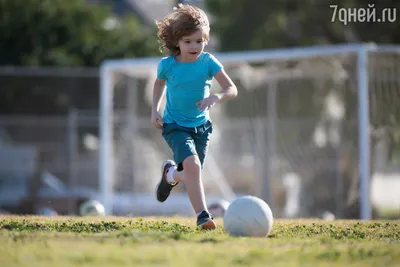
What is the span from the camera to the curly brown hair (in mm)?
7781

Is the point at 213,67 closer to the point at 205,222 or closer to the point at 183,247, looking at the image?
the point at 205,222

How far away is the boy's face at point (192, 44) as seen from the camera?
25.5ft

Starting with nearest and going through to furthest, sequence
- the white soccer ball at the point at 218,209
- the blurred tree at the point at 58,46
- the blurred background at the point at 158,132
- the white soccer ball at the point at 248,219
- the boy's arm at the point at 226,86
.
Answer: the white soccer ball at the point at 248,219 → the boy's arm at the point at 226,86 → the white soccer ball at the point at 218,209 → the blurred background at the point at 158,132 → the blurred tree at the point at 58,46

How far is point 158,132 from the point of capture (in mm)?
19656

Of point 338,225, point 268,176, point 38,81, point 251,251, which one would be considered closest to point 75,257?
point 251,251

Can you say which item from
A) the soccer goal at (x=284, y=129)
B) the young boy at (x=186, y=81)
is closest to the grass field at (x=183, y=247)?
the young boy at (x=186, y=81)

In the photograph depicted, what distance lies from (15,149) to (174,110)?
42.1 ft

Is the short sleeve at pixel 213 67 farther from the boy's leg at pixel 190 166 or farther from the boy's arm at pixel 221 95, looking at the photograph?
the boy's leg at pixel 190 166

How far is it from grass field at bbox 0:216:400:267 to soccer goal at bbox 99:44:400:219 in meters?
8.83

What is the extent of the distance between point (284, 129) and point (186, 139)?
10.4m

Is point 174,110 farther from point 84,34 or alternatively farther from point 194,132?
point 84,34

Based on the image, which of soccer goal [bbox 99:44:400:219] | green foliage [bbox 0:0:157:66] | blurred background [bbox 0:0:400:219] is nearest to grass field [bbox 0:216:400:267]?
soccer goal [bbox 99:44:400:219]

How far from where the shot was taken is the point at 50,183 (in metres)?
19.9

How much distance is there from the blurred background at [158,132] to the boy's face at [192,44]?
858cm
